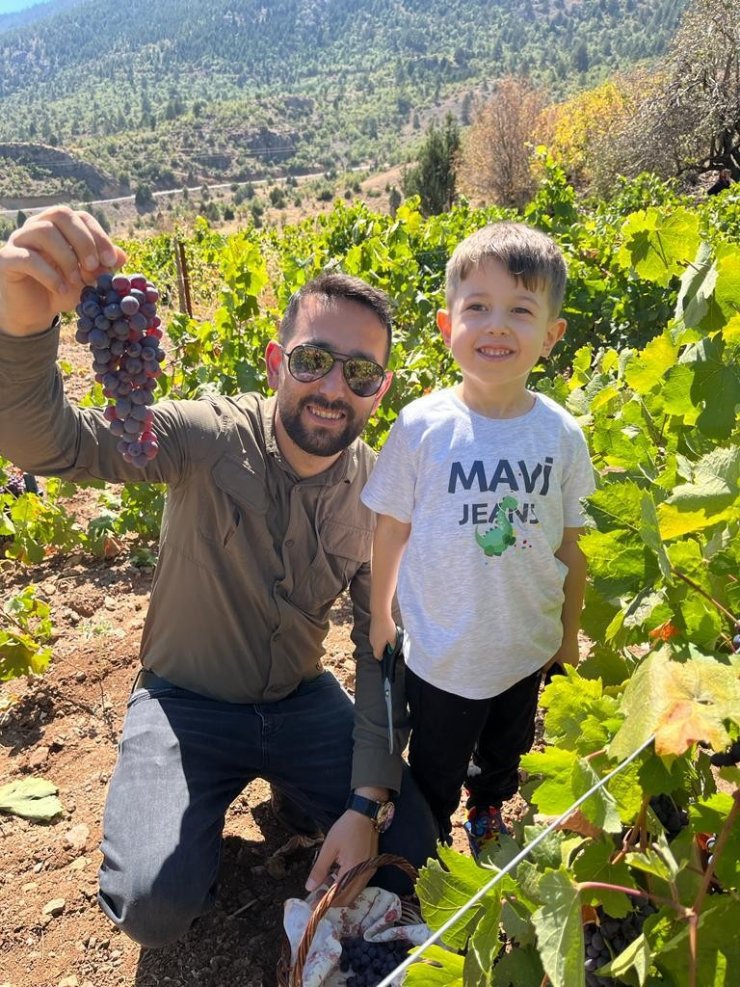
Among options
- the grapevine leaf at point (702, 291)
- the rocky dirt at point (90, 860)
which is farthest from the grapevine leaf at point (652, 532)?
the rocky dirt at point (90, 860)

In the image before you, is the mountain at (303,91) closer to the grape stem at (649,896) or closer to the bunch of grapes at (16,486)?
the bunch of grapes at (16,486)

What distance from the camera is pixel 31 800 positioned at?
2.62 metres

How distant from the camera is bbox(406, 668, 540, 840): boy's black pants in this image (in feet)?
6.59

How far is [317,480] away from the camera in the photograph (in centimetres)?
222

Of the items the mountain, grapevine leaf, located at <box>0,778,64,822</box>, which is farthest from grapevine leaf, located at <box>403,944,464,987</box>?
the mountain

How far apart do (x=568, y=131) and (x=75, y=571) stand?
131 ft

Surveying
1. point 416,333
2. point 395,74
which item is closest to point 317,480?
point 416,333

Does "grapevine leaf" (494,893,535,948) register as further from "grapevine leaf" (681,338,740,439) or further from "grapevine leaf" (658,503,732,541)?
"grapevine leaf" (681,338,740,439)

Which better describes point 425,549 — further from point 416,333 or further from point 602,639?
point 416,333

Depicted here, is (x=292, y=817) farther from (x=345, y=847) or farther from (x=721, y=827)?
(x=721, y=827)

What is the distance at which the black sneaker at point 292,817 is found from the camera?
2443mm

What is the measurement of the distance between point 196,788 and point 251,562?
0.64 meters

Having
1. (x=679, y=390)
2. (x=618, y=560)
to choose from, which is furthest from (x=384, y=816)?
(x=679, y=390)

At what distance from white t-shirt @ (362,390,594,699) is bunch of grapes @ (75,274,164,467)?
0.71m
